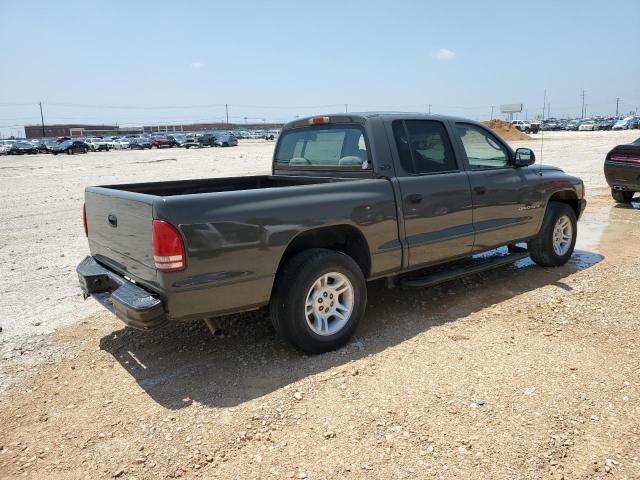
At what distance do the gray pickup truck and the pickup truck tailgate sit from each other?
15 mm

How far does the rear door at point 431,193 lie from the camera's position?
4656 millimetres

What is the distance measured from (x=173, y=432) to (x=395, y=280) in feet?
8.41

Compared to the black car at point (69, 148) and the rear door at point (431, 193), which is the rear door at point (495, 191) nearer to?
the rear door at point (431, 193)

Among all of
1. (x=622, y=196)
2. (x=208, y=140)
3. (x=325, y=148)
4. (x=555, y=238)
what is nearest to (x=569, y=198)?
(x=555, y=238)

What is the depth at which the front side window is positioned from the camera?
17.7ft

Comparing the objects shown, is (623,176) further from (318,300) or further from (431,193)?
(318,300)

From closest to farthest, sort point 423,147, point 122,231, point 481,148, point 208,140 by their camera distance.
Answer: point 122,231 → point 423,147 → point 481,148 → point 208,140

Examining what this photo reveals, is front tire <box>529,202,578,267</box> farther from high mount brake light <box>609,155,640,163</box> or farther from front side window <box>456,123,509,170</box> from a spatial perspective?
high mount brake light <box>609,155,640,163</box>

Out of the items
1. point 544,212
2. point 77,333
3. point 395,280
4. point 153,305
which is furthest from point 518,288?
point 77,333

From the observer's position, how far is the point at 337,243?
453 centimetres

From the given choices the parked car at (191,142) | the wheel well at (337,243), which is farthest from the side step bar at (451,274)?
the parked car at (191,142)

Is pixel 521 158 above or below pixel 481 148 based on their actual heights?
below

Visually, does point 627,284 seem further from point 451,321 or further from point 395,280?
point 395,280

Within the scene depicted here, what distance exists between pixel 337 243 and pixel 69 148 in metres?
51.1
